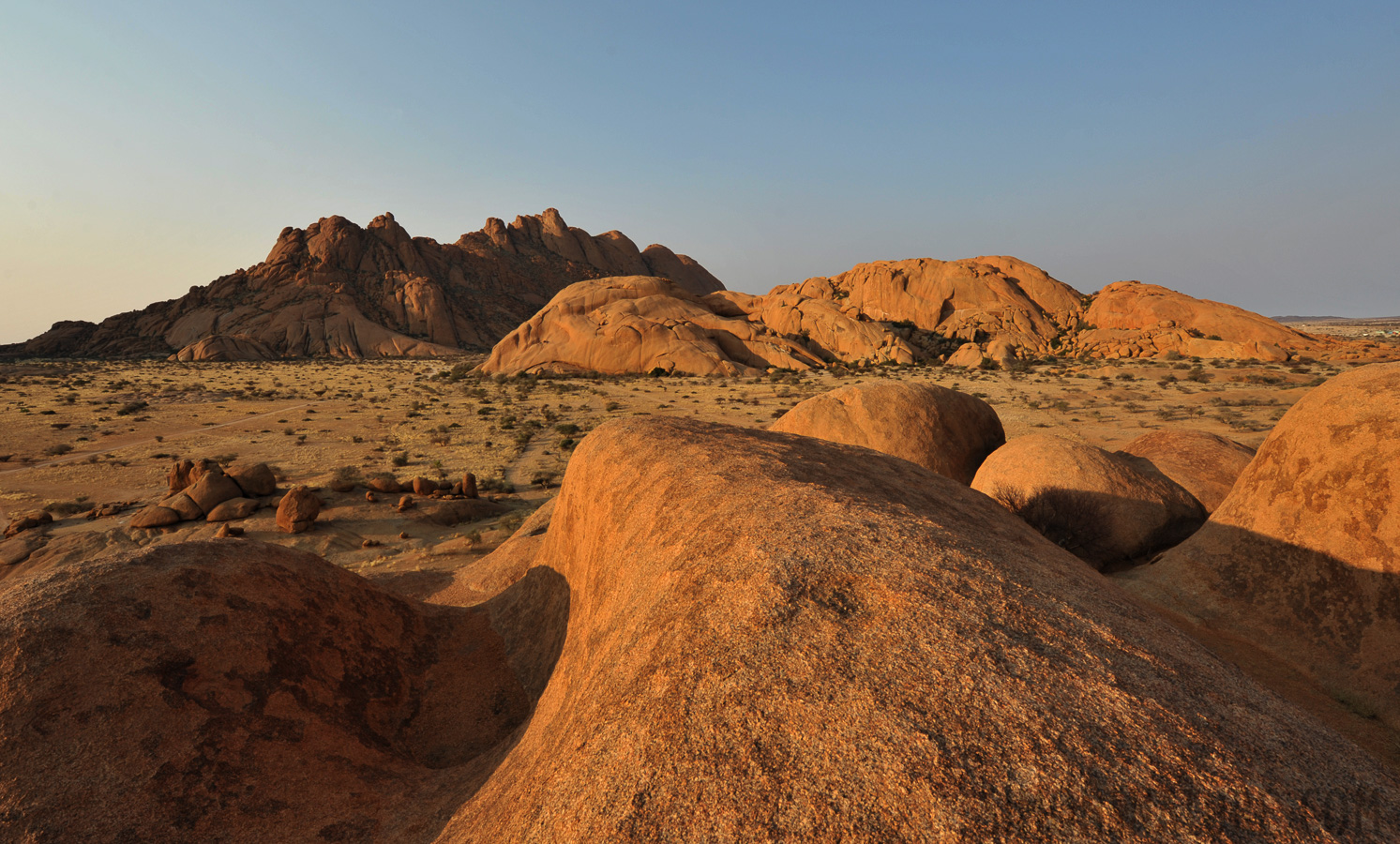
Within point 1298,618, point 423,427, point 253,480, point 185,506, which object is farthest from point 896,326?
point 185,506

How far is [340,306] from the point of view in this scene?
2899 inches

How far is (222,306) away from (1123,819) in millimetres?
96353

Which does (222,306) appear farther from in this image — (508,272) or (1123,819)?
(1123,819)

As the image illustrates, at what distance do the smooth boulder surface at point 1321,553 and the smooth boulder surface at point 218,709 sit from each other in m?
6.12

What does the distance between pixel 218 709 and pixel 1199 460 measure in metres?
11.0

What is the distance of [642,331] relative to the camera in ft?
141

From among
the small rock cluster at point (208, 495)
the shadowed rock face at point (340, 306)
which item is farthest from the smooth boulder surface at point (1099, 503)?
the shadowed rock face at point (340, 306)

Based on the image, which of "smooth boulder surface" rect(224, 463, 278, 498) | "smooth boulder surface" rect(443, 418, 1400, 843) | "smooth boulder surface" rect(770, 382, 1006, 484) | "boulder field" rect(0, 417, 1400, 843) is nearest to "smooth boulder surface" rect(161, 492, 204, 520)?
"smooth boulder surface" rect(224, 463, 278, 498)

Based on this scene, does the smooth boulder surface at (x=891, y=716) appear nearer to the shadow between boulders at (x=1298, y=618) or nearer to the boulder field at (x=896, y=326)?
the shadow between boulders at (x=1298, y=618)

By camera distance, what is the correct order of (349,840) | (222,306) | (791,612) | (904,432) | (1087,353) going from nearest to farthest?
(791,612)
(349,840)
(904,432)
(1087,353)
(222,306)

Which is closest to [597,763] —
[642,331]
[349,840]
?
[349,840]

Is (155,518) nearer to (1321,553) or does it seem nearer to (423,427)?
Answer: (423,427)

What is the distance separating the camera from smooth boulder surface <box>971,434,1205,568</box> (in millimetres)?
6961

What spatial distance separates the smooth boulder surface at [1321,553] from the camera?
4.29 meters
